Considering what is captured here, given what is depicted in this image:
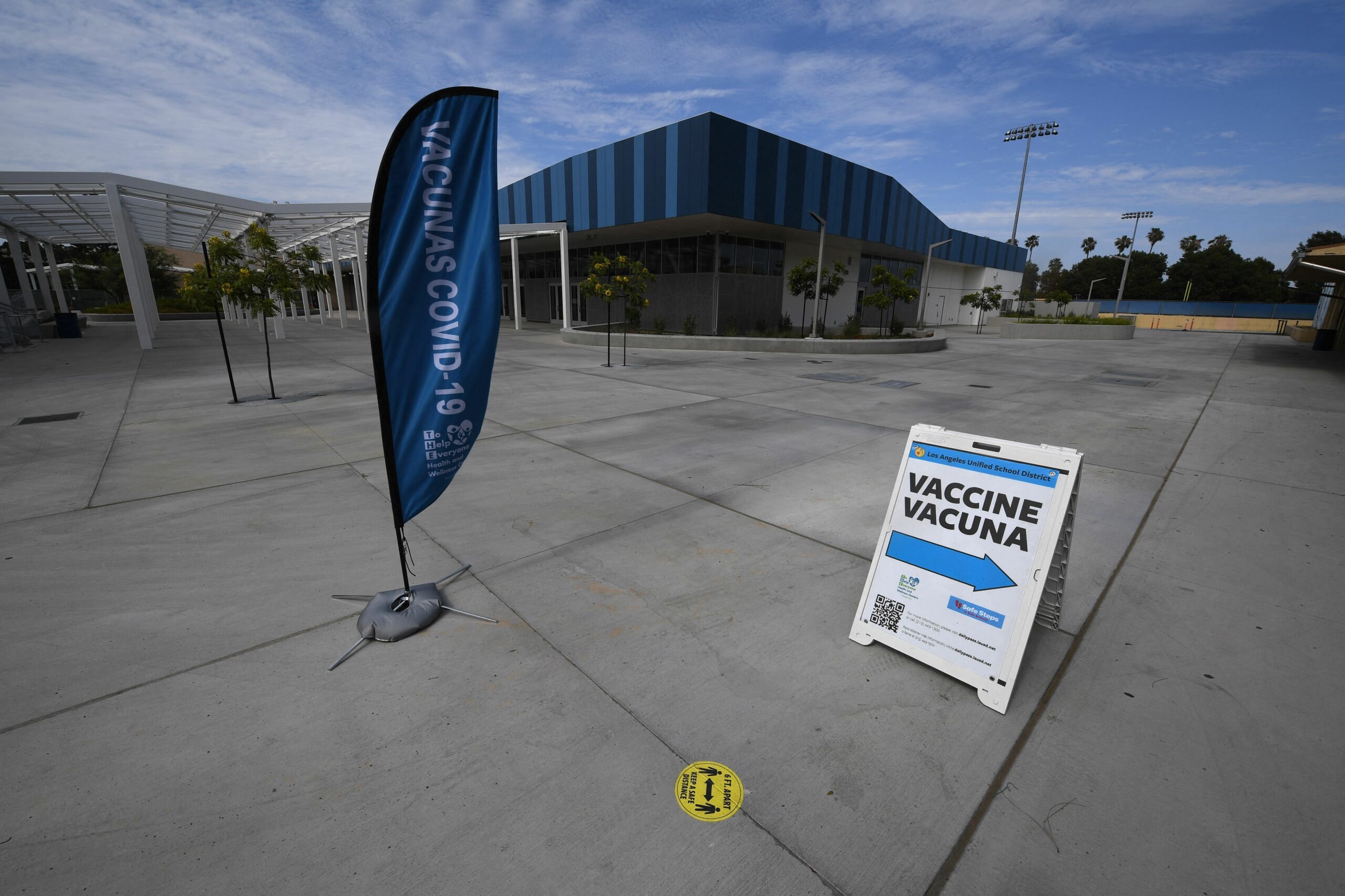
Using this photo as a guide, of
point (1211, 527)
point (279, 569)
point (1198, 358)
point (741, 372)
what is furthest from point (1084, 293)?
point (279, 569)

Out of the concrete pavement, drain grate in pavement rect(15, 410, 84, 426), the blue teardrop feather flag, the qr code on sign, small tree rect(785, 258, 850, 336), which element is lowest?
drain grate in pavement rect(15, 410, 84, 426)

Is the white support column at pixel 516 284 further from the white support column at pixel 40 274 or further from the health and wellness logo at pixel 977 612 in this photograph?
the health and wellness logo at pixel 977 612

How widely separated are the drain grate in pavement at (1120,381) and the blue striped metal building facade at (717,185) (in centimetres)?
1442

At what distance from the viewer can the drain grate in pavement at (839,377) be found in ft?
50.5

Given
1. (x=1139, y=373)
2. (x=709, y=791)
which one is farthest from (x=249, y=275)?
(x=1139, y=373)

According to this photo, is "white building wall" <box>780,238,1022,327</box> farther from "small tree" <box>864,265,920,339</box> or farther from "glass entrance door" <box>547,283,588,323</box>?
"glass entrance door" <box>547,283,588,323</box>

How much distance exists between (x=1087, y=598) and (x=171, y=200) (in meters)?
29.6

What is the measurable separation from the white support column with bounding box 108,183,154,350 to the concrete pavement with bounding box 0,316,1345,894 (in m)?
17.7

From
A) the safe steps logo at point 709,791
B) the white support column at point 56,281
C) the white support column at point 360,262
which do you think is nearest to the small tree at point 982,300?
the white support column at point 360,262

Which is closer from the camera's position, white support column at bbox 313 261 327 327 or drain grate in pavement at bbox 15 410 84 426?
drain grate in pavement at bbox 15 410 84 426

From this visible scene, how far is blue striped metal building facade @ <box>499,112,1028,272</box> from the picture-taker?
22.7 m

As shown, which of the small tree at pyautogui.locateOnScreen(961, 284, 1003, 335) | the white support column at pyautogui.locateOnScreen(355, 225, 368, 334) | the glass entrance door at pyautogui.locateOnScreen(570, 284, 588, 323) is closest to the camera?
the white support column at pyautogui.locateOnScreen(355, 225, 368, 334)

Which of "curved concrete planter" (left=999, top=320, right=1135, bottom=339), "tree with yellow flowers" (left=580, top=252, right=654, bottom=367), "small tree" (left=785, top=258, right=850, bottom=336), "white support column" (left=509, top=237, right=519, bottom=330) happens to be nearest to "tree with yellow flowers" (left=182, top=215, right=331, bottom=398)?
"tree with yellow flowers" (left=580, top=252, right=654, bottom=367)

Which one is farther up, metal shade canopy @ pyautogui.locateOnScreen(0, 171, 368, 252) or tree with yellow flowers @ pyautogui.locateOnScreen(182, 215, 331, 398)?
metal shade canopy @ pyautogui.locateOnScreen(0, 171, 368, 252)
